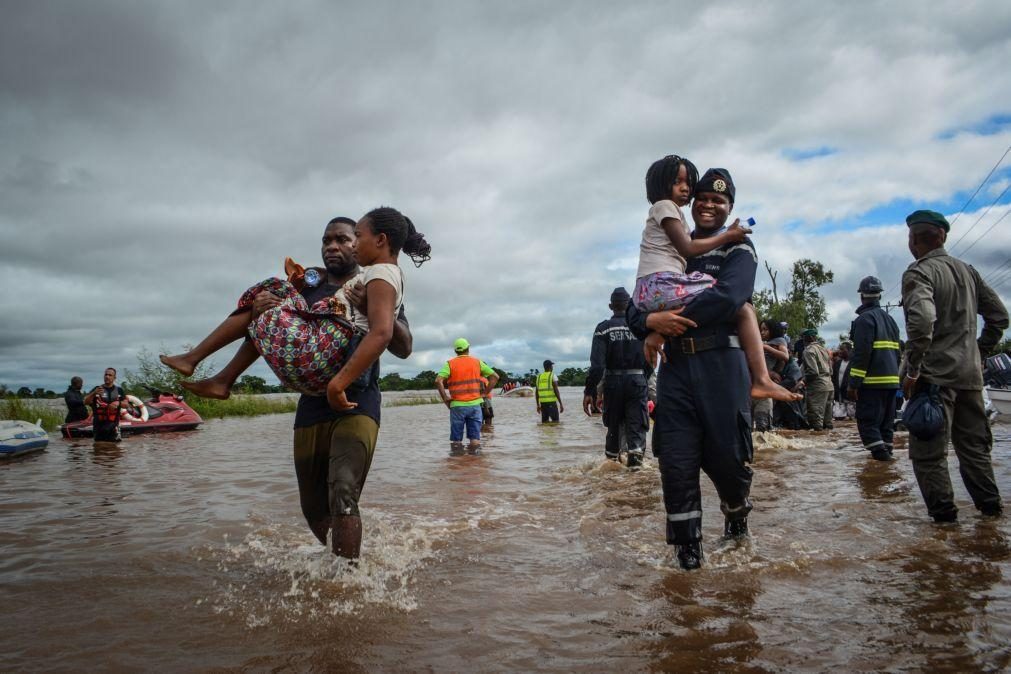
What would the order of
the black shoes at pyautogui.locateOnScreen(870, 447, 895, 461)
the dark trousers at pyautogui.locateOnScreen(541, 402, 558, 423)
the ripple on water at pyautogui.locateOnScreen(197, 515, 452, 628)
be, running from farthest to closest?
the dark trousers at pyautogui.locateOnScreen(541, 402, 558, 423) → the black shoes at pyautogui.locateOnScreen(870, 447, 895, 461) → the ripple on water at pyautogui.locateOnScreen(197, 515, 452, 628)

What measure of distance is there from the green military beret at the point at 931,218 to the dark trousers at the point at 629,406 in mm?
3708

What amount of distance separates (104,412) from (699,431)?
47.3 ft

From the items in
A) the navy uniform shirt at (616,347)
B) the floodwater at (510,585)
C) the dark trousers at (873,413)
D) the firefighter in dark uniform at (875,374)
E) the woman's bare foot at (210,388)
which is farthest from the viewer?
the navy uniform shirt at (616,347)

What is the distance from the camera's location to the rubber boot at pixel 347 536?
3248mm

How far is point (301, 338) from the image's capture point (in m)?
3.18

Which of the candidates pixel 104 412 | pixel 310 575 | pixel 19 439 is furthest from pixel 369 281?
pixel 104 412

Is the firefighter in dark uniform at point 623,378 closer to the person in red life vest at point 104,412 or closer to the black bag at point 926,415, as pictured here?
the black bag at point 926,415

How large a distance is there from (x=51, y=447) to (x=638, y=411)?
12.0 metres

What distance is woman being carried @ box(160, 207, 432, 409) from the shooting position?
317 centimetres

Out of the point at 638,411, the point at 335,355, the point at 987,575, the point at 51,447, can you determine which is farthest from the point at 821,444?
the point at 51,447

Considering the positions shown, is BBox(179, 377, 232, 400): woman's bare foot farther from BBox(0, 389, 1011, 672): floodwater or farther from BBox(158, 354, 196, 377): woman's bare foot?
BBox(0, 389, 1011, 672): floodwater

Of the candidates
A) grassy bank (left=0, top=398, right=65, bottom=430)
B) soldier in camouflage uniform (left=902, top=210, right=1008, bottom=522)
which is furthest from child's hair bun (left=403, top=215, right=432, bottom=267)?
grassy bank (left=0, top=398, right=65, bottom=430)

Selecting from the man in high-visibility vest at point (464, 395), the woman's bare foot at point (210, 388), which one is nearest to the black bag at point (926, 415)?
the woman's bare foot at point (210, 388)

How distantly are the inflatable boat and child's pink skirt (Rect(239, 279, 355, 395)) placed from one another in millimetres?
10055
